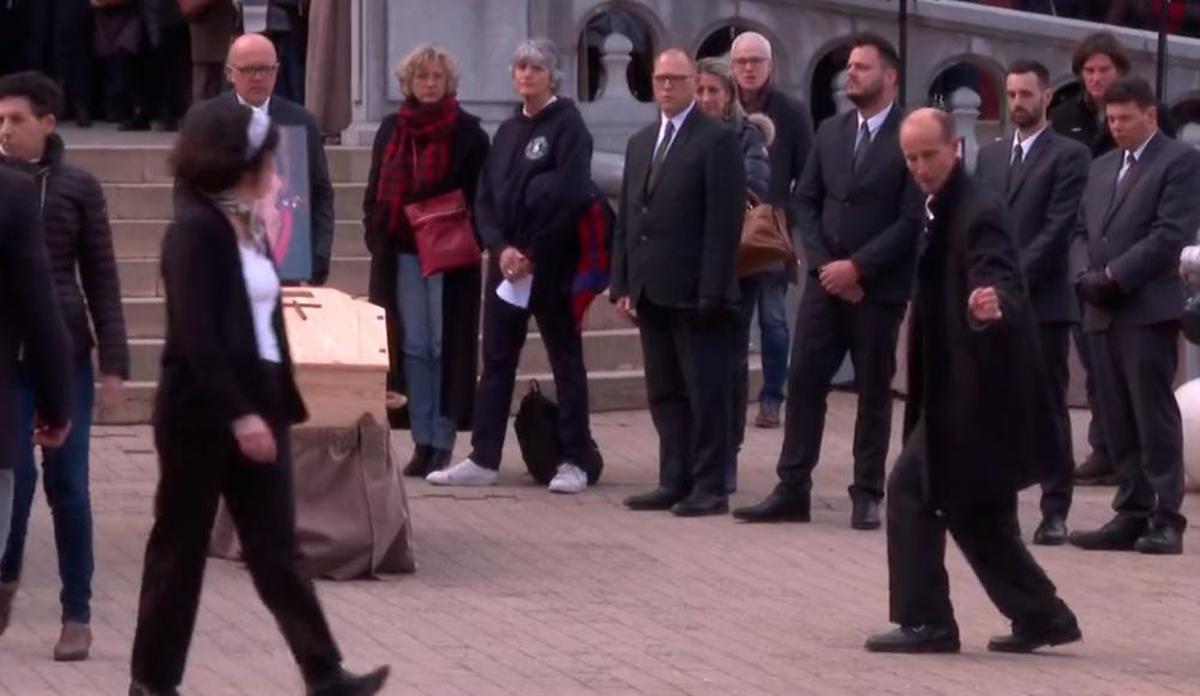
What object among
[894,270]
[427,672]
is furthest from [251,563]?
[894,270]

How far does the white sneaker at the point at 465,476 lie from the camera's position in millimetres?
12273

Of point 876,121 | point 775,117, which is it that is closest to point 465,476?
point 775,117

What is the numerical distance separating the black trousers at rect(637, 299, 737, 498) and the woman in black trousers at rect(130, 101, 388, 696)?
13.2 ft

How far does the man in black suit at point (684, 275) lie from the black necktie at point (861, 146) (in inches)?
20.6

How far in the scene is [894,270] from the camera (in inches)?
439

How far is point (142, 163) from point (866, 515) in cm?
558

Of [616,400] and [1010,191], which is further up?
[1010,191]

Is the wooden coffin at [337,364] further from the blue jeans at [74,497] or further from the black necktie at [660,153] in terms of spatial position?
the black necktie at [660,153]

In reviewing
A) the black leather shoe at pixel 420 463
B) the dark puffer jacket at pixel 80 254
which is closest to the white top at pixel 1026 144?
the black leather shoe at pixel 420 463

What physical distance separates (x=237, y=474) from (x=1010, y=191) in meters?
4.47

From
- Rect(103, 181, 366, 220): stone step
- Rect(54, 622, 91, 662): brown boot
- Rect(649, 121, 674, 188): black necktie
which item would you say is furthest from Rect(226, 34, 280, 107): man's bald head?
Rect(103, 181, 366, 220): stone step

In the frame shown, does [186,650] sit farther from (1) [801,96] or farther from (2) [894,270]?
(1) [801,96]

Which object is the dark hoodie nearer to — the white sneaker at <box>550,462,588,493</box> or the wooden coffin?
the white sneaker at <box>550,462,588,493</box>

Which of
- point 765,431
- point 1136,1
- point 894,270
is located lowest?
point 765,431
